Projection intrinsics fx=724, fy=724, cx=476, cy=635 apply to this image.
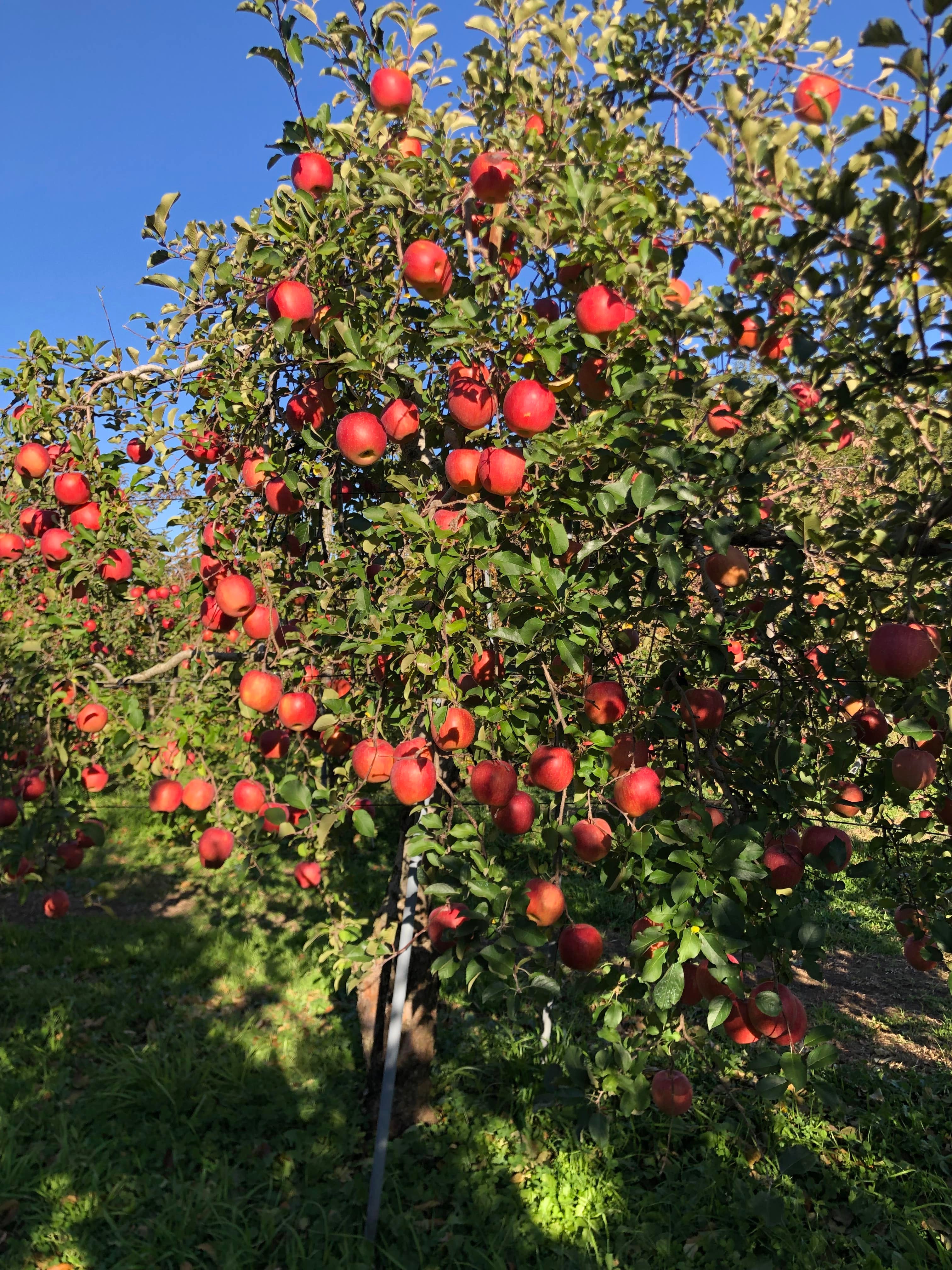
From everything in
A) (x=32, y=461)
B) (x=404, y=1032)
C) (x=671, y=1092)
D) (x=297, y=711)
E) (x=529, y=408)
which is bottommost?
(x=404, y=1032)

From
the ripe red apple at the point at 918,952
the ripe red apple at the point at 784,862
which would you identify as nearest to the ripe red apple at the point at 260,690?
the ripe red apple at the point at 784,862

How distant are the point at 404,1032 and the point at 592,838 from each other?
2.30 metres

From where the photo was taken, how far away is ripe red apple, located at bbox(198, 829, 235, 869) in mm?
2869

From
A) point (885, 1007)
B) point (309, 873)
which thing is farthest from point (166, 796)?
point (885, 1007)

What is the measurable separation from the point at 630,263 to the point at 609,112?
1331 mm

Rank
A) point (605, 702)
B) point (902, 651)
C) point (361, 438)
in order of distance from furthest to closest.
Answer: point (361, 438)
point (605, 702)
point (902, 651)

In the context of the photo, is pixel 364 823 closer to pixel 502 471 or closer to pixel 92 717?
pixel 502 471

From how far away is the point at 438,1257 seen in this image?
292 cm

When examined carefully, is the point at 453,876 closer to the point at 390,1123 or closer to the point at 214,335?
the point at 214,335

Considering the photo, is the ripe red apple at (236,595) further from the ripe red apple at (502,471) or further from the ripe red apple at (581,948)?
the ripe red apple at (581,948)

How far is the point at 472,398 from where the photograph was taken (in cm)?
204

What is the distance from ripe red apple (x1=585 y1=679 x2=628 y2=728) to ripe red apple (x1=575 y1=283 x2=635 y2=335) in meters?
0.94

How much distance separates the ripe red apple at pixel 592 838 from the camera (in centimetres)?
187

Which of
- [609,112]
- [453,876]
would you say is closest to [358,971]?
[453,876]
